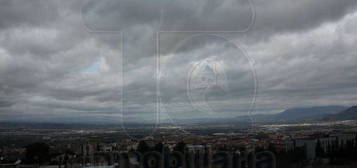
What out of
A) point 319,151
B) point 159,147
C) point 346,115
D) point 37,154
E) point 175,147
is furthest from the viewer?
point 346,115

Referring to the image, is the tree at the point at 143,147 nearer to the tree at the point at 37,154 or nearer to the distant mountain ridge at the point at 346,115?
the tree at the point at 37,154

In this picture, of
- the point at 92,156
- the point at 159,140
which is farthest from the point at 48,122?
the point at 159,140

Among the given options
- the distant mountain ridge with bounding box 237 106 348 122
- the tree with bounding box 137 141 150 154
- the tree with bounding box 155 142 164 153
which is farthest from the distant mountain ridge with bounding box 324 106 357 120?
the tree with bounding box 137 141 150 154

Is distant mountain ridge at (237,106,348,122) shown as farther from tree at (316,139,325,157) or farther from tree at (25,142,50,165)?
tree at (25,142,50,165)

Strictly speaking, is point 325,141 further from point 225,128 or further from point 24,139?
point 24,139

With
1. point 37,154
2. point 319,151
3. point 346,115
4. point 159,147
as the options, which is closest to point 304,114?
point 346,115

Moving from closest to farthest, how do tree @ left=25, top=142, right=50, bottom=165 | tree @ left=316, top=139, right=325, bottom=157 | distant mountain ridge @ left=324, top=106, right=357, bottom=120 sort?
1. tree @ left=25, top=142, right=50, bottom=165
2. tree @ left=316, top=139, right=325, bottom=157
3. distant mountain ridge @ left=324, top=106, right=357, bottom=120

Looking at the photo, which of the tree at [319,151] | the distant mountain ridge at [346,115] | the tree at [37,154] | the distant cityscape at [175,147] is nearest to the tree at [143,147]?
the distant cityscape at [175,147]

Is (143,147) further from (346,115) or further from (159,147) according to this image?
(346,115)
